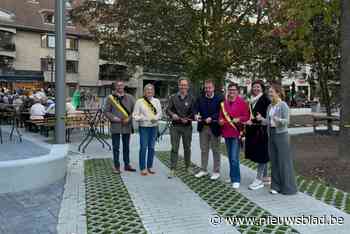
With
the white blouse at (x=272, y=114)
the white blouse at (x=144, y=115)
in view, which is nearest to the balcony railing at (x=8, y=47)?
the white blouse at (x=144, y=115)

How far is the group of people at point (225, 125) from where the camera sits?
6.05m

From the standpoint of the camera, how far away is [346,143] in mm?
7711

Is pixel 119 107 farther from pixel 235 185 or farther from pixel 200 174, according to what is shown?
pixel 235 185

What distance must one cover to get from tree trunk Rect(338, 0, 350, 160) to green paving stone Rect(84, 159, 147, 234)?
14.1 feet

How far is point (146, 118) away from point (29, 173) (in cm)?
215

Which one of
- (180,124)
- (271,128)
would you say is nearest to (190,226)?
(271,128)

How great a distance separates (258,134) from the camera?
6453 mm

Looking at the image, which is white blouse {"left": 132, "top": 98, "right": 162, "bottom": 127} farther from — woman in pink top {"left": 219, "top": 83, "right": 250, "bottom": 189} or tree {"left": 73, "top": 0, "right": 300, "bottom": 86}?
tree {"left": 73, "top": 0, "right": 300, "bottom": 86}

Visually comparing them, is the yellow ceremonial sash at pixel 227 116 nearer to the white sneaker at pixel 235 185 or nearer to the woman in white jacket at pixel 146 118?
the white sneaker at pixel 235 185

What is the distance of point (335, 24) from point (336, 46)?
106cm

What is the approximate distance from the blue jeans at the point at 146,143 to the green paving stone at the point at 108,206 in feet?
1.80

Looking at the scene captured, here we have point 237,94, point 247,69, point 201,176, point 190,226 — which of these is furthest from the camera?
point 247,69

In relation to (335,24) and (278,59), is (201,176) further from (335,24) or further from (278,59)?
(278,59)

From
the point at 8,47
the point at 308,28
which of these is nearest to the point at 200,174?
the point at 308,28
